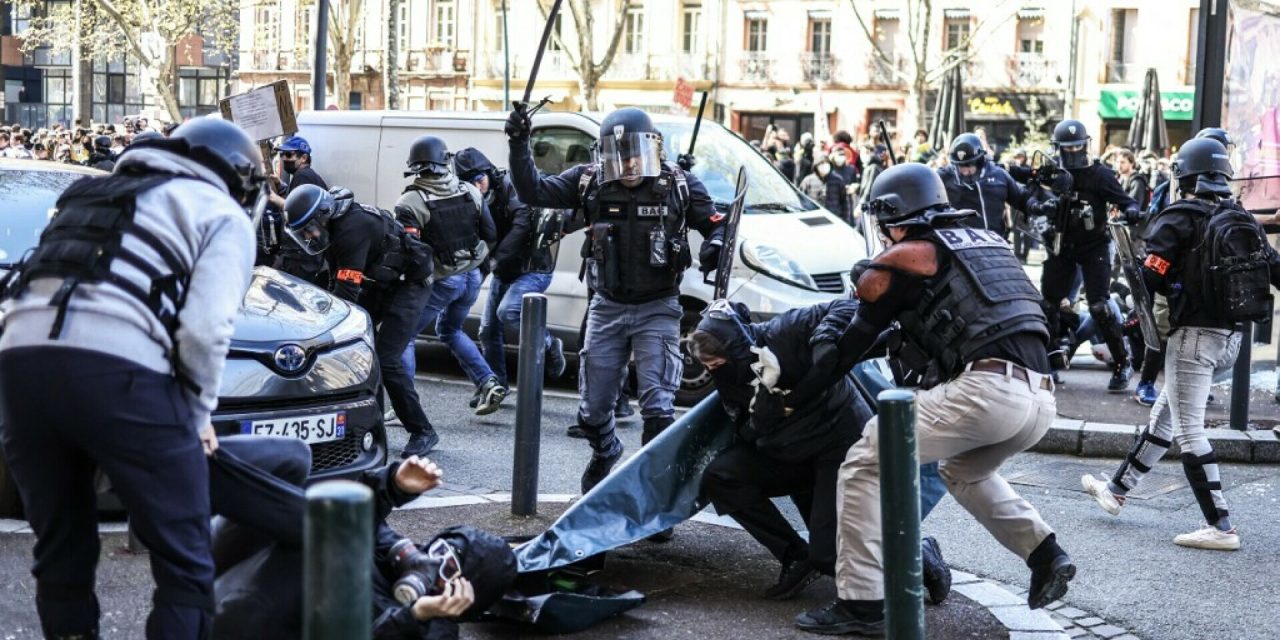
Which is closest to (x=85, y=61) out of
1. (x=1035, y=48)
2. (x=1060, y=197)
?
(x=1035, y=48)

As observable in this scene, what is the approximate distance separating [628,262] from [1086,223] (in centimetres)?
502

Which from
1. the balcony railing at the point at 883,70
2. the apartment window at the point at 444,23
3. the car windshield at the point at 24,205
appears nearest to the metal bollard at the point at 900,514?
the car windshield at the point at 24,205

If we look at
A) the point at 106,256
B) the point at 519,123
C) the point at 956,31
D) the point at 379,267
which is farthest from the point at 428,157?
the point at 956,31

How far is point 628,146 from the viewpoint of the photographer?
6.83 meters

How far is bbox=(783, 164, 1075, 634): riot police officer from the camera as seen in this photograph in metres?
5.13

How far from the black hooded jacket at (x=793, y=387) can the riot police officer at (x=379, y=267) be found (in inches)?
110

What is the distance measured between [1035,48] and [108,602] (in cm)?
4661

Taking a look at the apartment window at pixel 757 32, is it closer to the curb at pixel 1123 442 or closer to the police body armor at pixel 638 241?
the curb at pixel 1123 442

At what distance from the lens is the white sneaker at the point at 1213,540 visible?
6777mm

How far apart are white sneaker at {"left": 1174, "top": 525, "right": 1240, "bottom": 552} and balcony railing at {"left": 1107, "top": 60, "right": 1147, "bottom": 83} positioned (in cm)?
4261

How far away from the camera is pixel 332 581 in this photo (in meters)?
2.83

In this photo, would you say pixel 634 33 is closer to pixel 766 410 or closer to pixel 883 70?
pixel 883 70

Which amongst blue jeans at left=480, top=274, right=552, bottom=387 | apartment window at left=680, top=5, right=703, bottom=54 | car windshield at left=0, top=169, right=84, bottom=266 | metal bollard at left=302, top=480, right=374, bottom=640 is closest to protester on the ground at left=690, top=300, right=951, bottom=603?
metal bollard at left=302, top=480, right=374, bottom=640

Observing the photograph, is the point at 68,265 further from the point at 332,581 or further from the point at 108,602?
the point at 108,602
